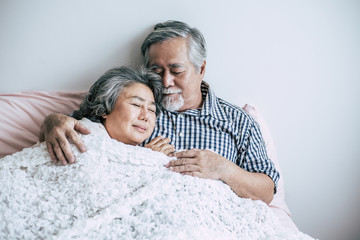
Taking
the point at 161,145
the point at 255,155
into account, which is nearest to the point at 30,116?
the point at 161,145

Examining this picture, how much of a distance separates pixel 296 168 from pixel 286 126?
30cm

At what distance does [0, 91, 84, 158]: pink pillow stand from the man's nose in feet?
1.67

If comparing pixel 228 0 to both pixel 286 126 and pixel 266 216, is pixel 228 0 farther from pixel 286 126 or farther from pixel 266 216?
pixel 266 216

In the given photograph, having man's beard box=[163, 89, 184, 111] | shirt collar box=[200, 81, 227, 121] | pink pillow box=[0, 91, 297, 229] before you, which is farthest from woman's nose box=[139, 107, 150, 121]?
pink pillow box=[0, 91, 297, 229]

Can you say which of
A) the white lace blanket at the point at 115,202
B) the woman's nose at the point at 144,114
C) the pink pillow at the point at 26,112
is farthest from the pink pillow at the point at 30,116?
the woman's nose at the point at 144,114

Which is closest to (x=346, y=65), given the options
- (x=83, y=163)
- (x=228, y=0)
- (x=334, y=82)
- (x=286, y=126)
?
(x=334, y=82)

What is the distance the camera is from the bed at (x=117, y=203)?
845mm

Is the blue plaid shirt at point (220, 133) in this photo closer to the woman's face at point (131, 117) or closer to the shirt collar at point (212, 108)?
the shirt collar at point (212, 108)

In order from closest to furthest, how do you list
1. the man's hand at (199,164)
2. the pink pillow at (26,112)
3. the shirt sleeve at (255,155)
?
the man's hand at (199,164), the pink pillow at (26,112), the shirt sleeve at (255,155)

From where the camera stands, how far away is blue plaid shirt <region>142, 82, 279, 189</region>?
1475 mm

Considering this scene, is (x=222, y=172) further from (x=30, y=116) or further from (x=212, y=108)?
(x=30, y=116)

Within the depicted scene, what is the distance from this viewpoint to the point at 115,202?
906mm

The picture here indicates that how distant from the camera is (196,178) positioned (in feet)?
3.50

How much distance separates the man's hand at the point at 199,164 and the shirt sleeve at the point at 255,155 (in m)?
0.28
